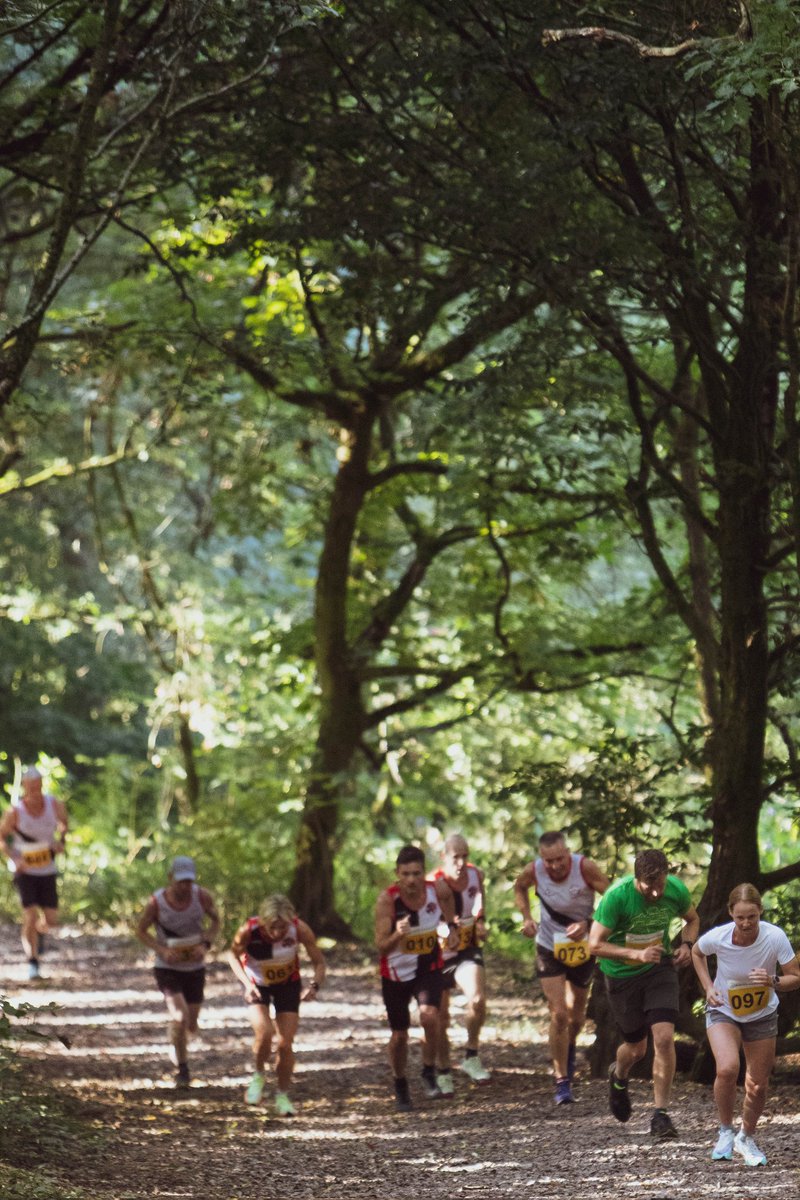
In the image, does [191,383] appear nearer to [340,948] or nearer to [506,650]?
[506,650]

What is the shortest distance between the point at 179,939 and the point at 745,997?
15.9 feet

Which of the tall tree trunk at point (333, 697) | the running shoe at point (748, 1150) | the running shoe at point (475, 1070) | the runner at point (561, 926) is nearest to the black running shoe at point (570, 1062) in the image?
the runner at point (561, 926)

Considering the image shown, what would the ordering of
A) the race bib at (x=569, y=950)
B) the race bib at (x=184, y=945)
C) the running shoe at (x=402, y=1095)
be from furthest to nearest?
the race bib at (x=184, y=945)
the running shoe at (x=402, y=1095)
the race bib at (x=569, y=950)

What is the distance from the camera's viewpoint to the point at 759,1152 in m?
8.19

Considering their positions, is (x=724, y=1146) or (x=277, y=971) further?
(x=277, y=971)

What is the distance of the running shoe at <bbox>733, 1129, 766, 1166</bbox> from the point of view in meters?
8.09

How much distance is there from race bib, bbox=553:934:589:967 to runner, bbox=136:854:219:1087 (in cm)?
276

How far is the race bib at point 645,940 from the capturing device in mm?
9117

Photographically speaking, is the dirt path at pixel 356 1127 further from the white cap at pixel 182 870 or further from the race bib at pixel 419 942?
the white cap at pixel 182 870

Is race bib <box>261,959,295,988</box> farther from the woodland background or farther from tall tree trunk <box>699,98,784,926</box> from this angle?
tall tree trunk <box>699,98,784,926</box>

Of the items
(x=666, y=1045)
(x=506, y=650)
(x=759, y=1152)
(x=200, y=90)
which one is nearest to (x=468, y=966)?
(x=666, y=1045)

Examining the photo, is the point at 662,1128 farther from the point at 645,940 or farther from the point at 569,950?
the point at 569,950

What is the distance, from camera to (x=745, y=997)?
8.36 m

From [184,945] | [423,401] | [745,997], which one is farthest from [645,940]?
[423,401]
